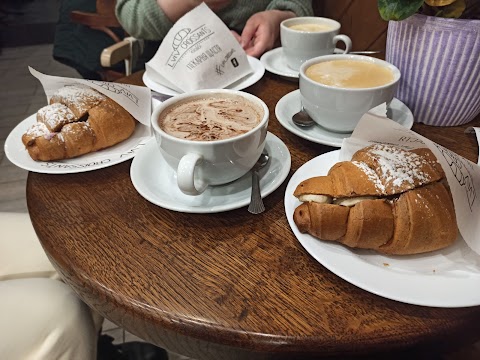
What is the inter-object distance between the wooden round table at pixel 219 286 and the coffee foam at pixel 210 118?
127 millimetres

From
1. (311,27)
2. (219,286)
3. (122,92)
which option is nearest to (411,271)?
(219,286)

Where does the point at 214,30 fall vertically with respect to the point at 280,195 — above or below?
above

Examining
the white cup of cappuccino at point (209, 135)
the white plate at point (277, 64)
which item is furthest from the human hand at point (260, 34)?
the white cup of cappuccino at point (209, 135)

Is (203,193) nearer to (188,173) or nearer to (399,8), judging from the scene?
(188,173)

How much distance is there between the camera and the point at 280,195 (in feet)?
2.36

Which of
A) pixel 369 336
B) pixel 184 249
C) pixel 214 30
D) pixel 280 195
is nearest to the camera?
pixel 369 336

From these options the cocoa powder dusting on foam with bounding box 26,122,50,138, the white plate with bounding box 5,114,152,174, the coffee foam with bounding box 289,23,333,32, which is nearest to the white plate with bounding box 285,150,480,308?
the white plate with bounding box 5,114,152,174

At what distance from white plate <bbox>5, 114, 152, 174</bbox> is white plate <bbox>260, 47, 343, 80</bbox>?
17.0 inches

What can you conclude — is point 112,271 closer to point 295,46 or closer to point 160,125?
point 160,125

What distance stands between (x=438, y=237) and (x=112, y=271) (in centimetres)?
44

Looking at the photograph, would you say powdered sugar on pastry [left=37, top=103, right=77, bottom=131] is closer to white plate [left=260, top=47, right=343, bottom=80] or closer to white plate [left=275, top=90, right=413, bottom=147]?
white plate [left=275, top=90, right=413, bottom=147]

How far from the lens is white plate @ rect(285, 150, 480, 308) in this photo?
19.3 inches

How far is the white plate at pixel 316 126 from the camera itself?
0.84 meters

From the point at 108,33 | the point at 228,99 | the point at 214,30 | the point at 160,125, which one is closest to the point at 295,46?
the point at 214,30
